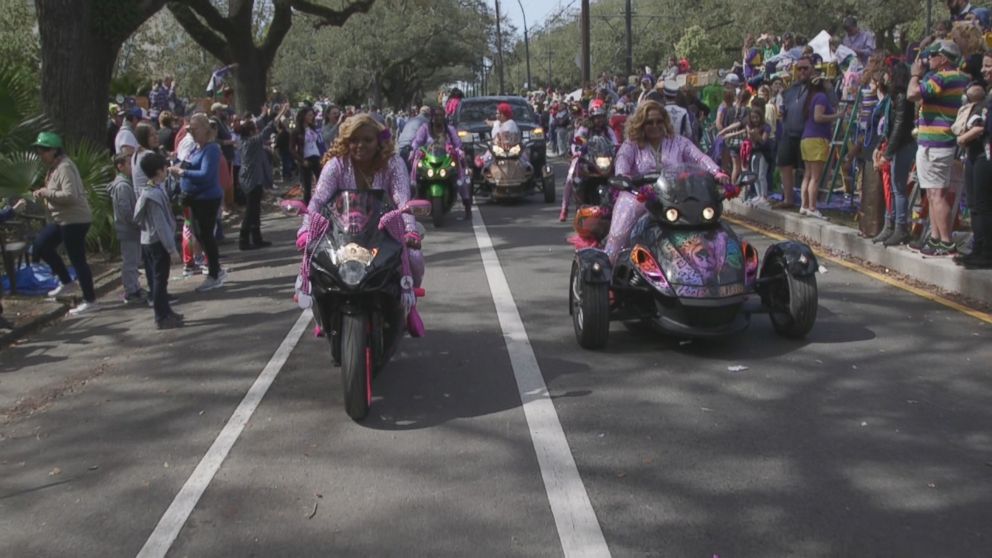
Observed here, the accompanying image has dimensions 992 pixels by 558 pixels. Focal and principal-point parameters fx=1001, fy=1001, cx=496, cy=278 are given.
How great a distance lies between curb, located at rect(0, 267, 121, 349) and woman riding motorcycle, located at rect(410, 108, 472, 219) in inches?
206

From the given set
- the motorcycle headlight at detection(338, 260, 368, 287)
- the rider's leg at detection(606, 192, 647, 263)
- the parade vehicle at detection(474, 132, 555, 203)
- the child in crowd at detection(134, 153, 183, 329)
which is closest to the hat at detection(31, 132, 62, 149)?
the child in crowd at detection(134, 153, 183, 329)

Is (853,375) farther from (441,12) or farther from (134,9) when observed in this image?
(441,12)

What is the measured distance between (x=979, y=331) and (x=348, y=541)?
214 inches

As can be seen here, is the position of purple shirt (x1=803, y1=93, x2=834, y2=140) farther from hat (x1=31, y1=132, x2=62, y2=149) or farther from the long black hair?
hat (x1=31, y1=132, x2=62, y2=149)

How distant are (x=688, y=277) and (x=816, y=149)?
21.7 feet

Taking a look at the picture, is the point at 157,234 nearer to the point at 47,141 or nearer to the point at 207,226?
the point at 47,141

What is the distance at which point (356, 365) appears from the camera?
5.93 m

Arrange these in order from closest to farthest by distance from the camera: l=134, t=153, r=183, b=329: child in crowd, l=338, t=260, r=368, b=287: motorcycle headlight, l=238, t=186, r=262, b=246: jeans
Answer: l=338, t=260, r=368, b=287: motorcycle headlight < l=134, t=153, r=183, b=329: child in crowd < l=238, t=186, r=262, b=246: jeans

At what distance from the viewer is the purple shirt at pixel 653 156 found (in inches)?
329

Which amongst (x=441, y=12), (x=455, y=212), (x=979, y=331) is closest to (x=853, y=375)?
(x=979, y=331)

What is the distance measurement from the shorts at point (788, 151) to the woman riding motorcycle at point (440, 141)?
4.89 m

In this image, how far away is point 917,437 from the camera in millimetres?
5406

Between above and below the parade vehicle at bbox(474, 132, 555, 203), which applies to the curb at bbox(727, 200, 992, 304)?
A: below

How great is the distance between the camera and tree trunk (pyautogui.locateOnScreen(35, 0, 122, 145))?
46.8 feet
